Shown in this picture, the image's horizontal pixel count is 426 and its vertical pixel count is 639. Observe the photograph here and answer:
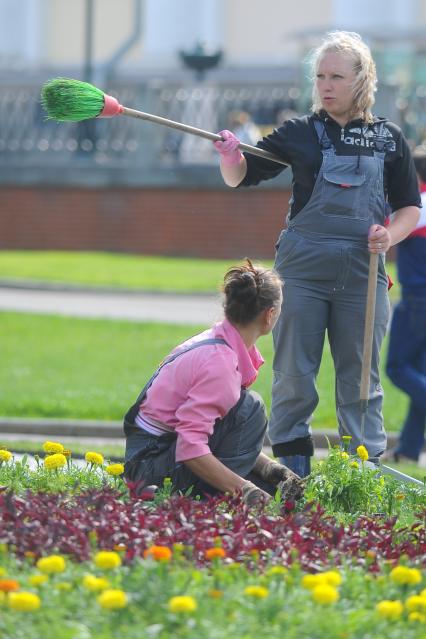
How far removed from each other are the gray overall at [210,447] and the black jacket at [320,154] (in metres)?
0.92

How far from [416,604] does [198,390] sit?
5.14ft

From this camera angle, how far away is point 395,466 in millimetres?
8500

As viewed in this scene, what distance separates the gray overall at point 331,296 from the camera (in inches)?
227

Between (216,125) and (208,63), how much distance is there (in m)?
2.40

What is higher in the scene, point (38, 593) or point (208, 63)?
point (208, 63)

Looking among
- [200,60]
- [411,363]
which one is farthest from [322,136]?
[200,60]

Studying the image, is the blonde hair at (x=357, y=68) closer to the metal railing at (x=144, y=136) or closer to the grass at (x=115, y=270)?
the grass at (x=115, y=270)

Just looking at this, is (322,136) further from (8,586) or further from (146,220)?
(146,220)

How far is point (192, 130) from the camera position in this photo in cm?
545

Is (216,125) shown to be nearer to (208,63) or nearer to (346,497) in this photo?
(208,63)

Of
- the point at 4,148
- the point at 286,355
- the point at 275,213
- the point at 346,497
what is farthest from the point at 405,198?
the point at 4,148

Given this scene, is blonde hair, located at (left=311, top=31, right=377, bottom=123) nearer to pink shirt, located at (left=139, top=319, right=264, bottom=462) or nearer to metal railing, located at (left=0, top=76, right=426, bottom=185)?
pink shirt, located at (left=139, top=319, right=264, bottom=462)

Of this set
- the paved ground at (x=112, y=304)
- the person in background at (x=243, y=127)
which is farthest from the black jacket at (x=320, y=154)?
the person in background at (x=243, y=127)

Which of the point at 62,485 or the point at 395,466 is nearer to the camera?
the point at 62,485
